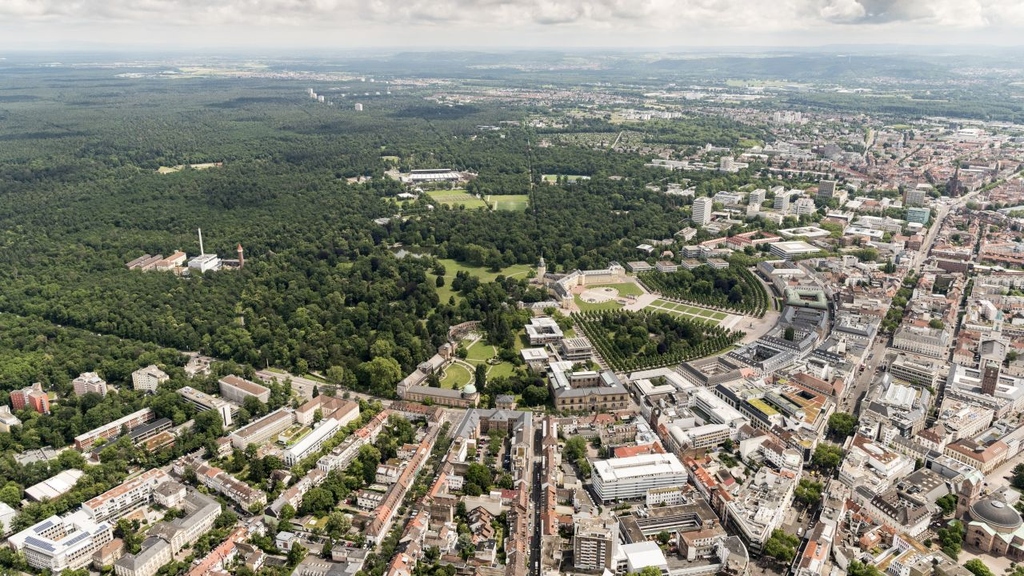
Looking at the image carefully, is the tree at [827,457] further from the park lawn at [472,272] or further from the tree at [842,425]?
the park lawn at [472,272]

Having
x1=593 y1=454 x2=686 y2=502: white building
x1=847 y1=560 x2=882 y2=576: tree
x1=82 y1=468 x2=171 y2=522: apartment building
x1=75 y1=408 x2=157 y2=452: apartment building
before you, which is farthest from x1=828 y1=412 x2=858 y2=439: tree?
x1=75 y1=408 x2=157 y2=452: apartment building

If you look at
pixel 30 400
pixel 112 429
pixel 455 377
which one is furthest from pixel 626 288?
pixel 30 400


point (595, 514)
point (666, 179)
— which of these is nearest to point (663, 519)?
point (595, 514)

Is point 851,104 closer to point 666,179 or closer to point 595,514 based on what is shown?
point 666,179

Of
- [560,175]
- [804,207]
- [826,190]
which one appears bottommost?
[804,207]

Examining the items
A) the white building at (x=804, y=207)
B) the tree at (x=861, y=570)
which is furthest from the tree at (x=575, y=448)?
the white building at (x=804, y=207)

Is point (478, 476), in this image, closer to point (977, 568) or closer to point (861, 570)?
point (861, 570)
